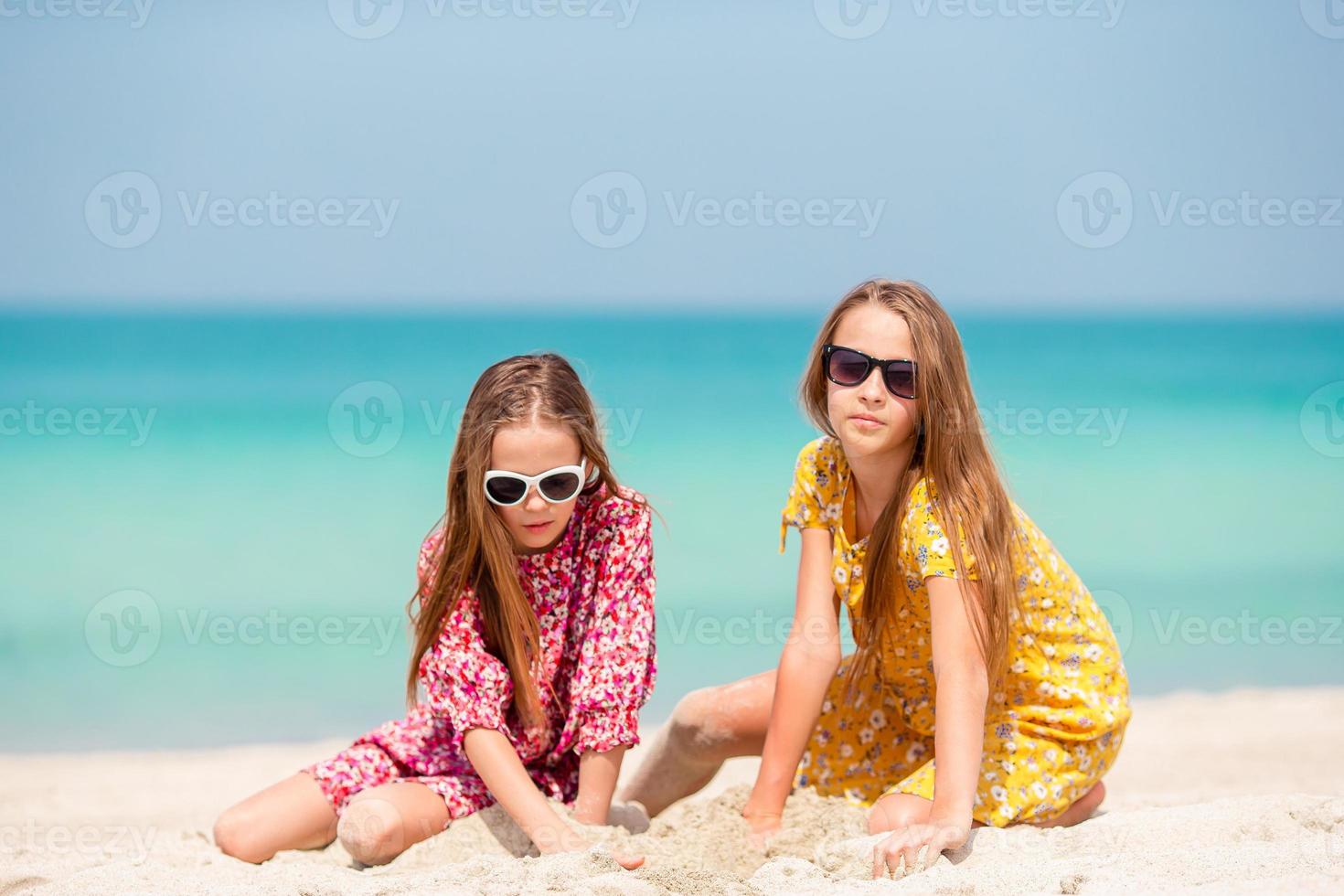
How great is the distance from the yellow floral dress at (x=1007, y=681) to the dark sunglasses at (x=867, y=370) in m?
0.24

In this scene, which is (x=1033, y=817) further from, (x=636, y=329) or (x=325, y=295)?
(x=325, y=295)

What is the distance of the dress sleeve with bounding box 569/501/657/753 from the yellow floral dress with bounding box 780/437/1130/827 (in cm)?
42

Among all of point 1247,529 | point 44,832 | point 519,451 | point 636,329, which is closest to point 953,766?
point 519,451

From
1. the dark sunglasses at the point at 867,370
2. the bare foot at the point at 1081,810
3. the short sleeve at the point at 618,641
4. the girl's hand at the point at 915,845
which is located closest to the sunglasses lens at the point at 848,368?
the dark sunglasses at the point at 867,370

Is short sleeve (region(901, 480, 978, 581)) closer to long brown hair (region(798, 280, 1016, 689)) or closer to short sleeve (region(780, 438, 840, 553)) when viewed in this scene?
long brown hair (region(798, 280, 1016, 689))

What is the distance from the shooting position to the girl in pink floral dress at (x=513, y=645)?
3.00 metres

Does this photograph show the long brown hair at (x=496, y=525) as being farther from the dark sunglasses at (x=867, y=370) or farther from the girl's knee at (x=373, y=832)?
the dark sunglasses at (x=867, y=370)

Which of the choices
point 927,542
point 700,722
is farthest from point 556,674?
point 927,542

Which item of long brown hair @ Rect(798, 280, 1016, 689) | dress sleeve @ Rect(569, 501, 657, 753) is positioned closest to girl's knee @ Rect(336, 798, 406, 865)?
dress sleeve @ Rect(569, 501, 657, 753)

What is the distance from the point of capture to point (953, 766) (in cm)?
263

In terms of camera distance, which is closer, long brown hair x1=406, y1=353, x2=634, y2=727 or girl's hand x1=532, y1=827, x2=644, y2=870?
girl's hand x1=532, y1=827, x2=644, y2=870

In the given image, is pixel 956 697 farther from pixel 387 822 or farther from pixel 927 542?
pixel 387 822

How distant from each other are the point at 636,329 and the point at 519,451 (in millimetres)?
19932

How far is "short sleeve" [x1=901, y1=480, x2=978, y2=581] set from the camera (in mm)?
2758
